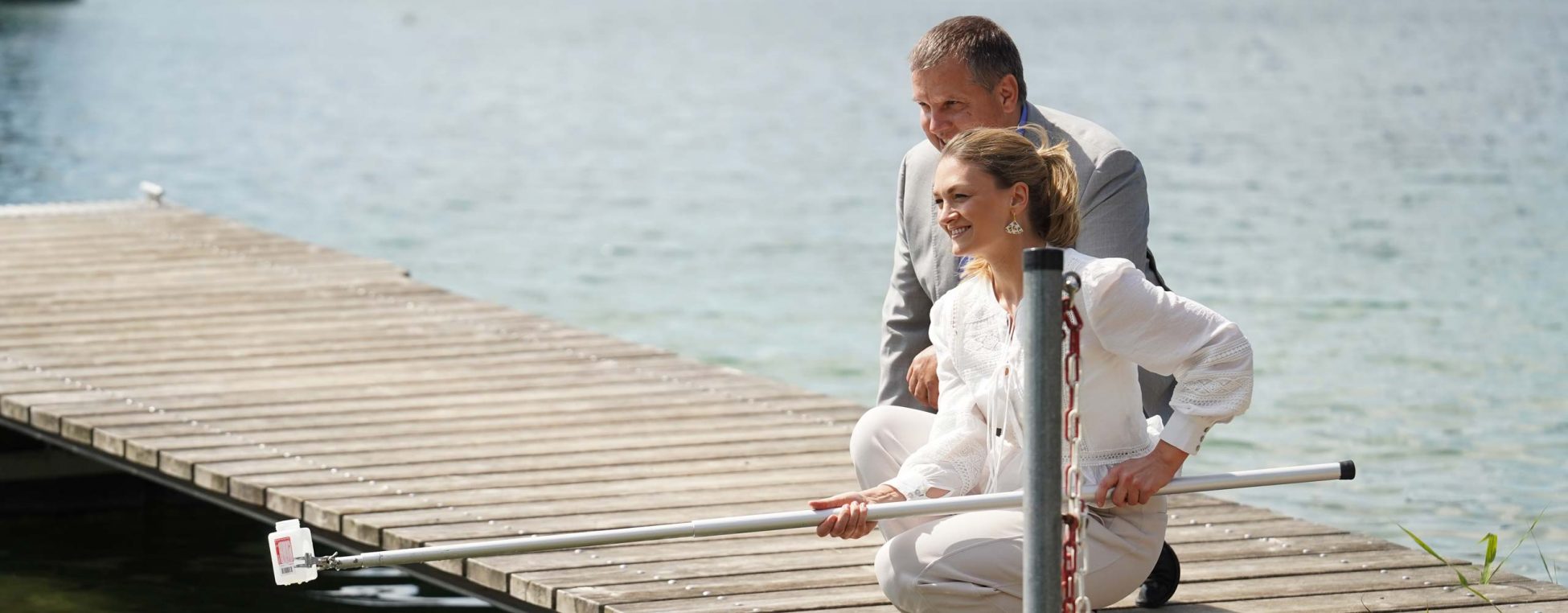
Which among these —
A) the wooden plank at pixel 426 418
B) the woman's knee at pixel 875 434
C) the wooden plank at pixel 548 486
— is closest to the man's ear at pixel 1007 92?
the woman's knee at pixel 875 434

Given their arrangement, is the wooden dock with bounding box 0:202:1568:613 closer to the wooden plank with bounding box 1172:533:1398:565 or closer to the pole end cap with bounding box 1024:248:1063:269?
the wooden plank with bounding box 1172:533:1398:565

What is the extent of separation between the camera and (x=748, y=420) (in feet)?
18.8

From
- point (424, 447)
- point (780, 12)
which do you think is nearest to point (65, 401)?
point (424, 447)

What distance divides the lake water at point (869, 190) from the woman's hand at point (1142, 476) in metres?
3.81

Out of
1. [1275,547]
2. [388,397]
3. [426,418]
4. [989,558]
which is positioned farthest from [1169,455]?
[388,397]

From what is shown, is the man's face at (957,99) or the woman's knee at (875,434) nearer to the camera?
the woman's knee at (875,434)

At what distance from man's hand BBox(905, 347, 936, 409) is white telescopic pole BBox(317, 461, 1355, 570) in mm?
637

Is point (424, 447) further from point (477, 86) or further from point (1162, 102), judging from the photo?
point (477, 86)

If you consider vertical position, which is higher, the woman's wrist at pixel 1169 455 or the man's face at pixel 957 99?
the man's face at pixel 957 99

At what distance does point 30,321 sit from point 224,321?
0.68m

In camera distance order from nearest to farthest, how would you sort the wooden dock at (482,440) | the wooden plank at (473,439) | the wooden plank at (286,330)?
the wooden dock at (482,440) < the wooden plank at (473,439) < the wooden plank at (286,330)

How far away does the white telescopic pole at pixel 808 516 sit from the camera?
9.63 ft

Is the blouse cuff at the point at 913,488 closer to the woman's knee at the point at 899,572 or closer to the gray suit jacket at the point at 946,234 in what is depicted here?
the woman's knee at the point at 899,572

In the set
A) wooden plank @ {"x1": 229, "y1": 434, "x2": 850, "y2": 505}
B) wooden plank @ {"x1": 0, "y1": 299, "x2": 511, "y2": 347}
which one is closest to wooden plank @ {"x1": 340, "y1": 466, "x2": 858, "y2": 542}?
wooden plank @ {"x1": 229, "y1": 434, "x2": 850, "y2": 505}
